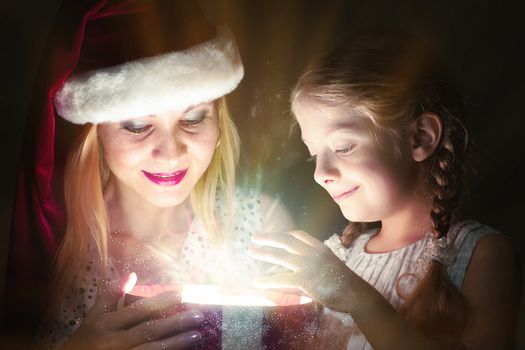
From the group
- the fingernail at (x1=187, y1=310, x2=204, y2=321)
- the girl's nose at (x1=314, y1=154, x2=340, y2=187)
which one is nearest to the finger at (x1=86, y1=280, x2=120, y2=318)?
the fingernail at (x1=187, y1=310, x2=204, y2=321)

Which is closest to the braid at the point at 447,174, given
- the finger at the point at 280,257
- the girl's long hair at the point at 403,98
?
the girl's long hair at the point at 403,98

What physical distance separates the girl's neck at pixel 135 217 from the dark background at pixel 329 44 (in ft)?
0.56

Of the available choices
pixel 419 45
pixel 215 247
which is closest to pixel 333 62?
pixel 419 45

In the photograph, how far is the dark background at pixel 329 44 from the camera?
1.09m

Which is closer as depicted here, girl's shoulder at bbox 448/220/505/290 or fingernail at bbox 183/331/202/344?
fingernail at bbox 183/331/202/344

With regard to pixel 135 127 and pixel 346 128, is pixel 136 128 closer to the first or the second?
pixel 135 127

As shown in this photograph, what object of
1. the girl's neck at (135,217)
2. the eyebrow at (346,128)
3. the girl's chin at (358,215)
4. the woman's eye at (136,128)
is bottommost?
the girl's neck at (135,217)

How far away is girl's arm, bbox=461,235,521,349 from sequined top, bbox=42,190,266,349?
0.38 metres

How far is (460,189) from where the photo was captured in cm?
97

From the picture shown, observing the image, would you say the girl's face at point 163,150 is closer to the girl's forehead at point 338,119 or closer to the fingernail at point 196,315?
the girl's forehead at point 338,119

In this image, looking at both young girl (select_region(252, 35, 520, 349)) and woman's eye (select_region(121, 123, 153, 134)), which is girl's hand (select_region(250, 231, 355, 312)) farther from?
woman's eye (select_region(121, 123, 153, 134))

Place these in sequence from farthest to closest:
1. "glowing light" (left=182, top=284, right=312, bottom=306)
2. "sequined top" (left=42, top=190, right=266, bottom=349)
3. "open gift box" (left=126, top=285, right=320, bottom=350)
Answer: "sequined top" (left=42, top=190, right=266, bottom=349) → "glowing light" (left=182, top=284, right=312, bottom=306) → "open gift box" (left=126, top=285, right=320, bottom=350)

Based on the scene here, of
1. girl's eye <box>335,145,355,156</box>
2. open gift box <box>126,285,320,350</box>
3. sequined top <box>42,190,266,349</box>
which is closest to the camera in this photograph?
open gift box <box>126,285,320,350</box>

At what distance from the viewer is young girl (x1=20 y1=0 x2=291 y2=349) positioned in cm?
98
